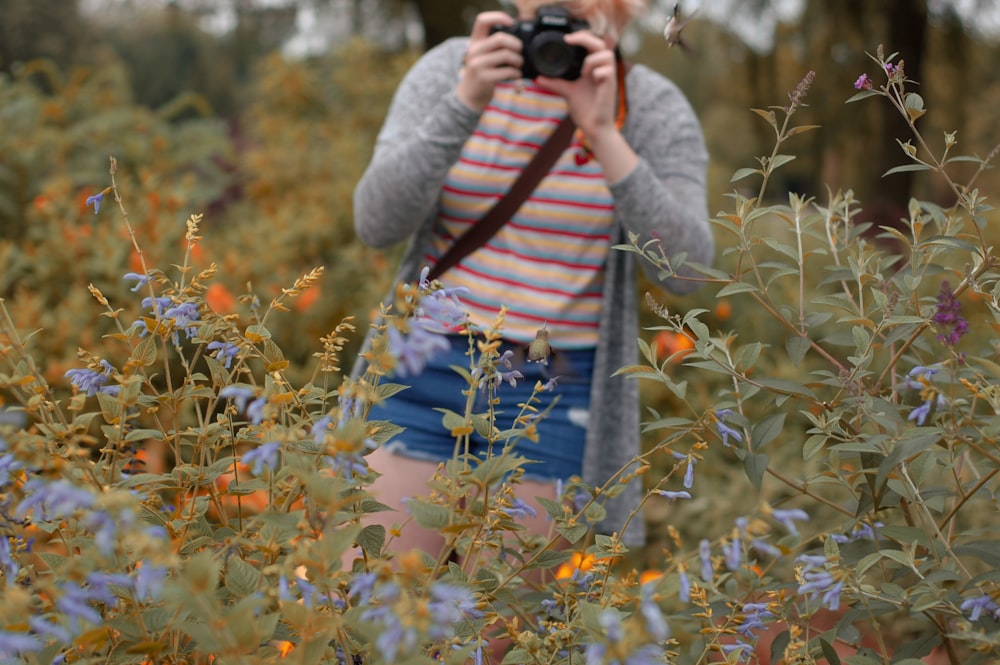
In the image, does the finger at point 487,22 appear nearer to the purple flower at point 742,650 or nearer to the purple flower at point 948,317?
the purple flower at point 948,317

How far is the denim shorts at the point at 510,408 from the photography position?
1.56 m

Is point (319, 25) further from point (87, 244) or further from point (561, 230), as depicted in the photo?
point (561, 230)

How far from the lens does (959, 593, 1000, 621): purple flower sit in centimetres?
75

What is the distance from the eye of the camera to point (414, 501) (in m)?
0.67

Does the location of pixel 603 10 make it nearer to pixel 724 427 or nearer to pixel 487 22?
pixel 487 22

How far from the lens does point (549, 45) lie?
1567mm

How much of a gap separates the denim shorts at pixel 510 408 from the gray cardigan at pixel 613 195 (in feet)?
0.15

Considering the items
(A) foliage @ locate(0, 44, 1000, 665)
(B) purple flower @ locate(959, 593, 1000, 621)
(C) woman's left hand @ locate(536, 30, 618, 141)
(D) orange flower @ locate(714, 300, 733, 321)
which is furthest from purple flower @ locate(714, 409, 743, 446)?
(D) orange flower @ locate(714, 300, 733, 321)

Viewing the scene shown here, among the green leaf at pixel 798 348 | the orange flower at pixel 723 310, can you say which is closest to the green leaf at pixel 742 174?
the green leaf at pixel 798 348

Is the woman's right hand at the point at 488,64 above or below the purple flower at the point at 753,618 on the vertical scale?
above

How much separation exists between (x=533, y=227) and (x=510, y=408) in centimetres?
31

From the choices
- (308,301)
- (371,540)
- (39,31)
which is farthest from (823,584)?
(39,31)

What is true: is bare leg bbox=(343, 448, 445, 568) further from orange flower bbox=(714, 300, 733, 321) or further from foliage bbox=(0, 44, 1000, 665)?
orange flower bbox=(714, 300, 733, 321)

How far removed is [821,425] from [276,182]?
3882mm
